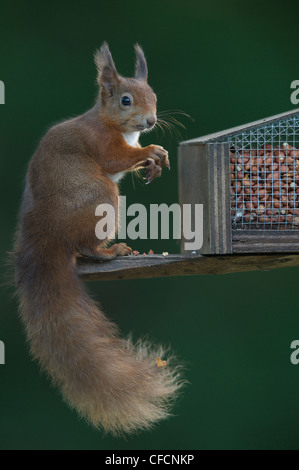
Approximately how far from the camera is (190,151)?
2.39 metres

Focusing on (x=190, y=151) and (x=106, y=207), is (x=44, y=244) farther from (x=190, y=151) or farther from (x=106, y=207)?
(x=190, y=151)

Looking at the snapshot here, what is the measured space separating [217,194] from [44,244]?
443mm

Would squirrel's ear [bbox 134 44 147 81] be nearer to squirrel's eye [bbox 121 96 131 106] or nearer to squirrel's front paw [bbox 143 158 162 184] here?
squirrel's eye [bbox 121 96 131 106]

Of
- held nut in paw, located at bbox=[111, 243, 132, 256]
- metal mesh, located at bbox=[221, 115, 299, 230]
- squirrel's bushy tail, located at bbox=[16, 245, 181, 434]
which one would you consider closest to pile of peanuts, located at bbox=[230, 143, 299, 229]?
metal mesh, located at bbox=[221, 115, 299, 230]

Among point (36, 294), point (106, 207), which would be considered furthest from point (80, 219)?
point (36, 294)

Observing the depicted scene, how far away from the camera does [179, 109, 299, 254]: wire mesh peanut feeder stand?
2182 millimetres

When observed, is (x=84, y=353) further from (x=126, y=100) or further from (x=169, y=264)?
(x=126, y=100)

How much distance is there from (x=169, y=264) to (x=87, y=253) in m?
0.20

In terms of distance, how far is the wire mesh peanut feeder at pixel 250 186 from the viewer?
2.18 m

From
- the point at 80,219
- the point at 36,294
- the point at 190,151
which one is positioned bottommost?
the point at 36,294

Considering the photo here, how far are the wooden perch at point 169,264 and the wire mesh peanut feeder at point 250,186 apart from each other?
0.13 feet

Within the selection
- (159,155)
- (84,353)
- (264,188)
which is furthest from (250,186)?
(84,353)

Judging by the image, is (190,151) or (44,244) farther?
(190,151)

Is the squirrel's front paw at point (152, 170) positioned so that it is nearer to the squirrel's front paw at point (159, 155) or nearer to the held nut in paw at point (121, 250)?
the squirrel's front paw at point (159, 155)
